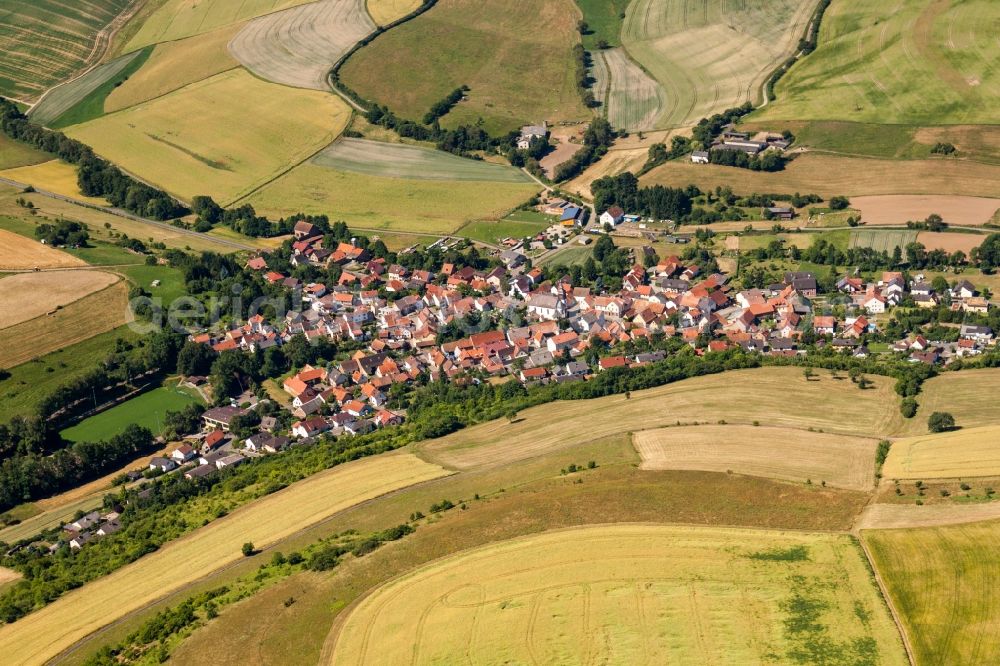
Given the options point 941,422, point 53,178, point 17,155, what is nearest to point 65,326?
point 53,178

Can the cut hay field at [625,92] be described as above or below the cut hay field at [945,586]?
above

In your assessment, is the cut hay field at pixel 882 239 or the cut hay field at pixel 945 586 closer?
the cut hay field at pixel 945 586

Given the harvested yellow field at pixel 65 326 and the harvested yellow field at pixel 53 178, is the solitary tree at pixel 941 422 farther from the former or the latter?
the harvested yellow field at pixel 53 178

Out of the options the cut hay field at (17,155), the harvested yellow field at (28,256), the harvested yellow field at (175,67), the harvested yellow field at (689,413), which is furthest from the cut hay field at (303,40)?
the harvested yellow field at (689,413)

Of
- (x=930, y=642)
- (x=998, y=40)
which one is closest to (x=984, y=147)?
(x=998, y=40)

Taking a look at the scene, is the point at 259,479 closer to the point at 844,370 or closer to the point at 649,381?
the point at 649,381

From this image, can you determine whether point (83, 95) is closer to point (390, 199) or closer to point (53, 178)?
point (53, 178)
